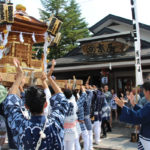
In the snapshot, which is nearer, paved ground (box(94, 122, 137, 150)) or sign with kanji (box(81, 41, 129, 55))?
paved ground (box(94, 122, 137, 150))

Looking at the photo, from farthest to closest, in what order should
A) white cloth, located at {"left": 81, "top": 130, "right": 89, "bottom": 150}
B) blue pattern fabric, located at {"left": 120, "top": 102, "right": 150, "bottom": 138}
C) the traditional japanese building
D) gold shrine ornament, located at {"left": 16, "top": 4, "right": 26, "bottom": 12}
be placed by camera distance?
the traditional japanese building → gold shrine ornament, located at {"left": 16, "top": 4, "right": 26, "bottom": 12} → white cloth, located at {"left": 81, "top": 130, "right": 89, "bottom": 150} → blue pattern fabric, located at {"left": 120, "top": 102, "right": 150, "bottom": 138}

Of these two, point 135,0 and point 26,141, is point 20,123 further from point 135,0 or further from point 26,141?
point 135,0

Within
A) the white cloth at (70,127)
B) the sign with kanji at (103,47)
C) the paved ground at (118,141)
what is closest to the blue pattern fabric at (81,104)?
the white cloth at (70,127)

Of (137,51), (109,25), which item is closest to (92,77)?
(109,25)

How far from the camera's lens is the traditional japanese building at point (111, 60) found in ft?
34.0

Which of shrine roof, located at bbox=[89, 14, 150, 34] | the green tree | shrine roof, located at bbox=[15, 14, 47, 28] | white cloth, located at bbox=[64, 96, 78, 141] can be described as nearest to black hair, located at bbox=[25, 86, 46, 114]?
white cloth, located at bbox=[64, 96, 78, 141]

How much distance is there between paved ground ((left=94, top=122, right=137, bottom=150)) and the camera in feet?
19.6

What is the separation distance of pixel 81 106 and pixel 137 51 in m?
2.13

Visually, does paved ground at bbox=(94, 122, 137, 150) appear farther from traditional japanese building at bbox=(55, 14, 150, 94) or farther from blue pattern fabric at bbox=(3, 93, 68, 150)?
blue pattern fabric at bbox=(3, 93, 68, 150)

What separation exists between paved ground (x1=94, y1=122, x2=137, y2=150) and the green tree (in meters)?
14.8

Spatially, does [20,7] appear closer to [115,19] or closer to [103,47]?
[103,47]

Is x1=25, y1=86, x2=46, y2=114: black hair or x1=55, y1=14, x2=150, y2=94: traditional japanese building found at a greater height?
x1=55, y1=14, x2=150, y2=94: traditional japanese building

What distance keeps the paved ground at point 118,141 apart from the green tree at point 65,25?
48.5 ft

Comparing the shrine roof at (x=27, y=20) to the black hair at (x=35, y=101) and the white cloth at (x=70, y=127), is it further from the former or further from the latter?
the black hair at (x=35, y=101)
